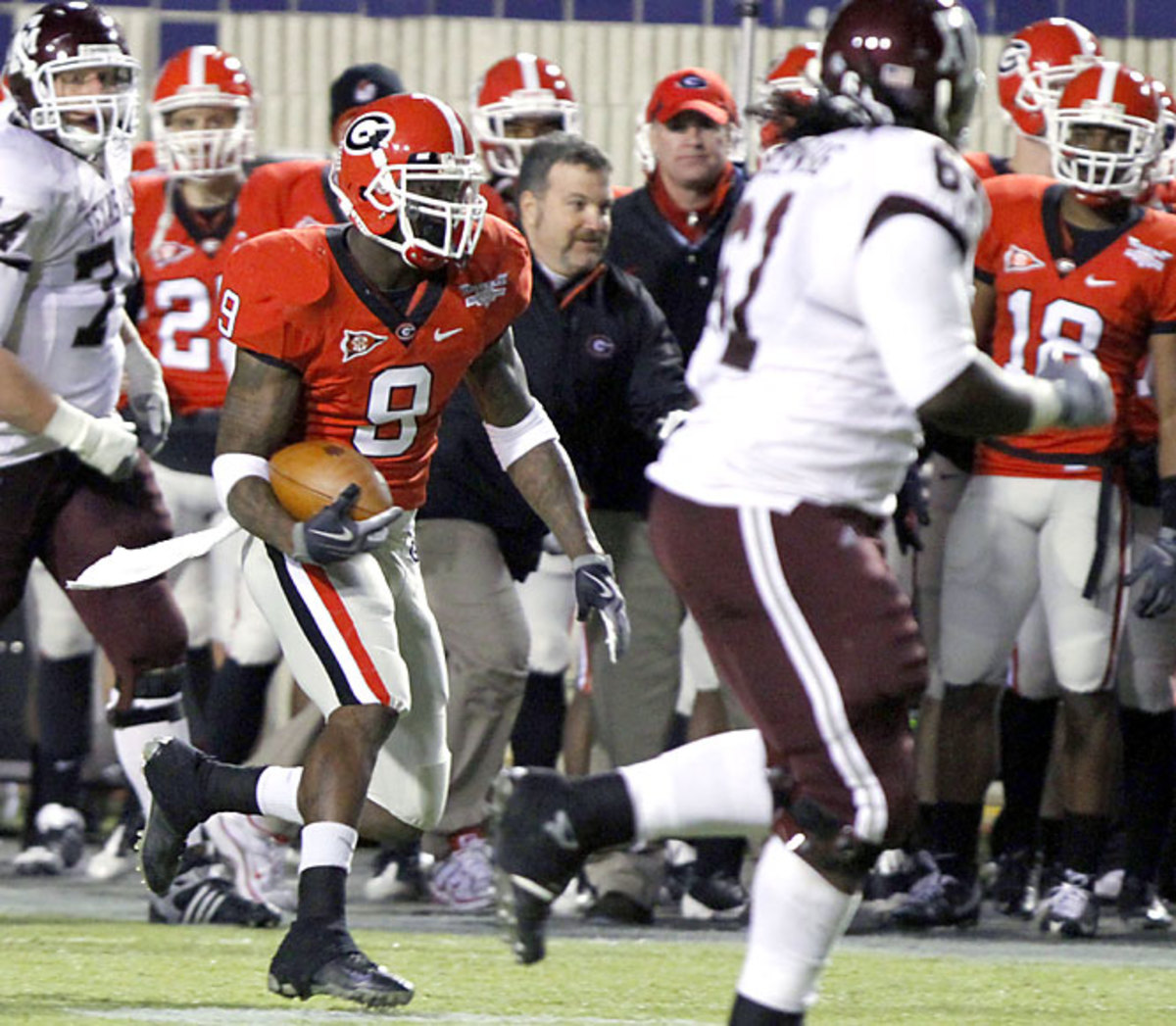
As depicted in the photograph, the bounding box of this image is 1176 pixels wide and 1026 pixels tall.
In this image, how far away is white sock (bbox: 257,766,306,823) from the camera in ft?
14.5

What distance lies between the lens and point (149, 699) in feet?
17.3

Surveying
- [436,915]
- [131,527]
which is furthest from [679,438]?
[436,915]

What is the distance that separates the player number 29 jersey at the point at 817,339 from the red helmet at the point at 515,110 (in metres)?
2.97

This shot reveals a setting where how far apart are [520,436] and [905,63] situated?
52.1 inches

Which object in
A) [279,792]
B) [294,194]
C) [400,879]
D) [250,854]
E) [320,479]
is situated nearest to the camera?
[320,479]

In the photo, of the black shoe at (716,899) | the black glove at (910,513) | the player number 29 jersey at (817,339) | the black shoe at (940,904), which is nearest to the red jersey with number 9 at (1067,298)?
the black glove at (910,513)

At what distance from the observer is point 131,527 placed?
5.27m

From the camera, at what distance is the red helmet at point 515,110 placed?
6.47 m

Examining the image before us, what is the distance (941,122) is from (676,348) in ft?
7.53

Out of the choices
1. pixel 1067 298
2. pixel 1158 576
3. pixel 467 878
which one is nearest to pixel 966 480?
pixel 1067 298

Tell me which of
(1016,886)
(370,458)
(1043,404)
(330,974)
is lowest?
(1016,886)

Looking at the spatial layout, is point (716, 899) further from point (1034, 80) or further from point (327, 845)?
point (1034, 80)

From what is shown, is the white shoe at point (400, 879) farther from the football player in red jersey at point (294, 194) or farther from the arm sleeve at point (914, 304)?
the arm sleeve at point (914, 304)

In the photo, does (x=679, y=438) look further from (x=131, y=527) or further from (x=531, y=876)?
(x=131, y=527)
